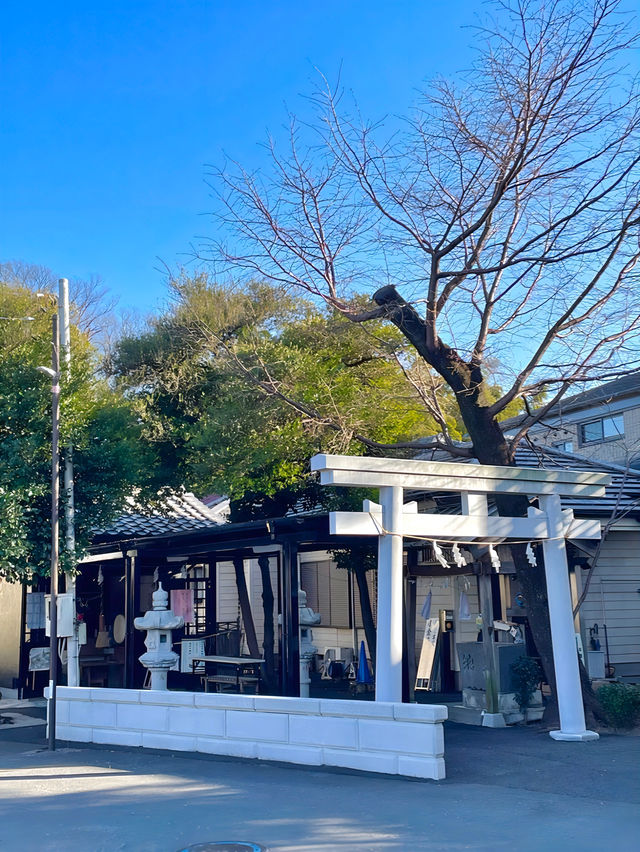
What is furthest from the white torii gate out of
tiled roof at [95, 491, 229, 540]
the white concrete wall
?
tiled roof at [95, 491, 229, 540]

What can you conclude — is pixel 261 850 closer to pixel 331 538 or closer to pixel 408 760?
pixel 408 760

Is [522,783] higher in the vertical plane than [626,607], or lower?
lower

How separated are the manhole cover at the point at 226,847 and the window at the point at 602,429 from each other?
61.3ft

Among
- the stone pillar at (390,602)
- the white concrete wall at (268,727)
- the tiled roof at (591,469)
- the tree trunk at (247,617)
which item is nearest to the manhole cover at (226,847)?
the white concrete wall at (268,727)

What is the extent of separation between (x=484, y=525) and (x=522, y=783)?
3.32 meters

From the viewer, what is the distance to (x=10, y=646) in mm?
19172

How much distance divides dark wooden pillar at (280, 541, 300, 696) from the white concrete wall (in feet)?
8.67

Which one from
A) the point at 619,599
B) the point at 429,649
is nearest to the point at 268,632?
the point at 429,649

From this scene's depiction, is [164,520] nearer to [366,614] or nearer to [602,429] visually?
[366,614]

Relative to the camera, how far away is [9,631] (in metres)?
19.3

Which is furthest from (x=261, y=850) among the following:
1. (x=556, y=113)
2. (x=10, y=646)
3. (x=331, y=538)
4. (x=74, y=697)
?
(x=10, y=646)

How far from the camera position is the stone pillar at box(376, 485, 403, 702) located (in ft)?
32.8

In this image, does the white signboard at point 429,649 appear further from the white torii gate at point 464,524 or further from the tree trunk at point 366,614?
the white torii gate at point 464,524

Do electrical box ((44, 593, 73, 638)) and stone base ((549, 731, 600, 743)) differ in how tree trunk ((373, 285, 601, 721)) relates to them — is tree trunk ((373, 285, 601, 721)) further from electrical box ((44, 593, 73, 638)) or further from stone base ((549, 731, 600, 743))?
electrical box ((44, 593, 73, 638))
